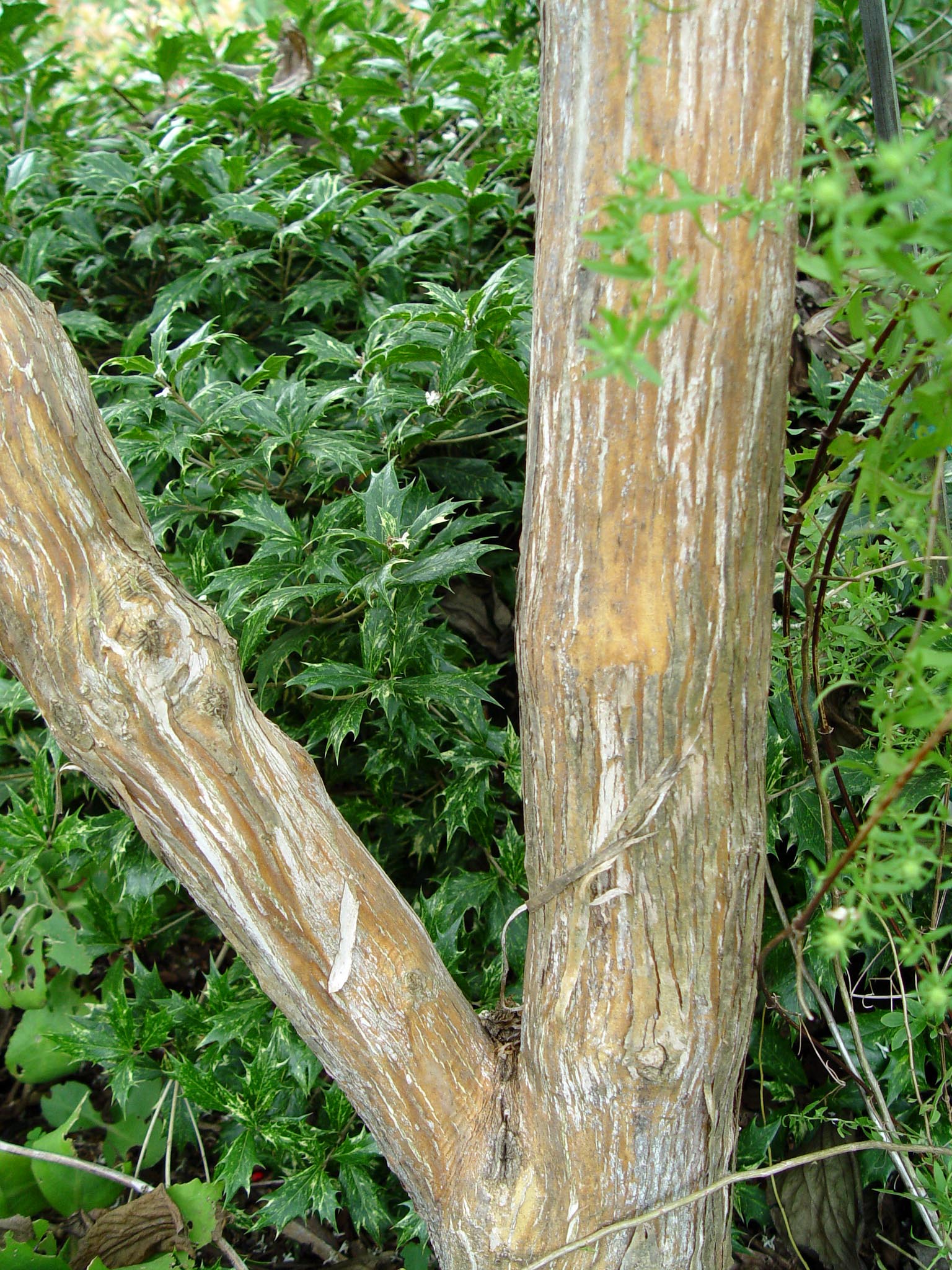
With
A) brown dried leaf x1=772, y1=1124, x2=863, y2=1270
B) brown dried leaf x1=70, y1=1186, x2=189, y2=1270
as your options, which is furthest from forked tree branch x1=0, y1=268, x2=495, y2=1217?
brown dried leaf x1=772, y1=1124, x2=863, y2=1270

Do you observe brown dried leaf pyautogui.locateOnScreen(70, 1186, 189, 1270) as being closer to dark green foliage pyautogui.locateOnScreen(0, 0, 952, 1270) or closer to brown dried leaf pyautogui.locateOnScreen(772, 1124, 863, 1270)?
dark green foliage pyautogui.locateOnScreen(0, 0, 952, 1270)

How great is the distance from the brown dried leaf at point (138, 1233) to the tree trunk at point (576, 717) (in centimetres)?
51

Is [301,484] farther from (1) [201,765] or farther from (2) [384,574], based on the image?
(1) [201,765]

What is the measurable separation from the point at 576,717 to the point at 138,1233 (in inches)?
45.1

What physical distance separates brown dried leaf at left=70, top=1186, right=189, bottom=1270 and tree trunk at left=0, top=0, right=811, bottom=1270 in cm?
51

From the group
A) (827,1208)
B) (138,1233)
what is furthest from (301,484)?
(827,1208)

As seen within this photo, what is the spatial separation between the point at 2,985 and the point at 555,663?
1471 mm

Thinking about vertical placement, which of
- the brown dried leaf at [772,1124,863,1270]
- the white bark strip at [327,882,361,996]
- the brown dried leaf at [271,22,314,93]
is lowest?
the brown dried leaf at [772,1124,863,1270]

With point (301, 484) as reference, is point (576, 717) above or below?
below

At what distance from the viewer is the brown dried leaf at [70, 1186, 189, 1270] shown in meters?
1.39

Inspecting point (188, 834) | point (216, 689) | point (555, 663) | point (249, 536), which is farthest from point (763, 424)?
point (249, 536)

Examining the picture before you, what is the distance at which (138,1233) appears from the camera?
1.41 m

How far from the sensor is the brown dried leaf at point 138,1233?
4.56 ft

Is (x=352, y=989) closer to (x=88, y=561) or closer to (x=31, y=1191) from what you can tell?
(x=88, y=561)
